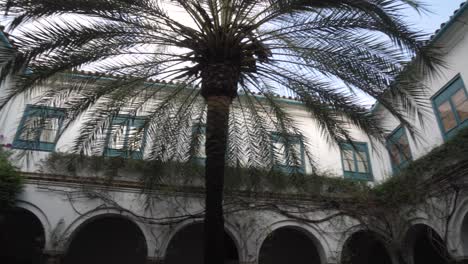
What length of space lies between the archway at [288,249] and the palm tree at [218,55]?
5200 mm

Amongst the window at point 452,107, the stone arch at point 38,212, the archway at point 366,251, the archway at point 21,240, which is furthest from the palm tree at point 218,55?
the archway at point 366,251

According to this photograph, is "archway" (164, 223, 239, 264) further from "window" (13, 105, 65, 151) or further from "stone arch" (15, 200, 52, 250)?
"window" (13, 105, 65, 151)

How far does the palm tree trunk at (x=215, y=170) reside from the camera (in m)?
5.04

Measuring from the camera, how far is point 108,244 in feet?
32.0

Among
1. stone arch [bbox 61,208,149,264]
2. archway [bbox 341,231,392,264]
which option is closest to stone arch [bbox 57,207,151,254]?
stone arch [bbox 61,208,149,264]

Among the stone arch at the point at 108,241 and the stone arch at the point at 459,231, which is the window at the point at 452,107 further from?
the stone arch at the point at 108,241

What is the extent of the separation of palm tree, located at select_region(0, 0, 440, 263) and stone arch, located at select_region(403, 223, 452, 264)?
3549mm

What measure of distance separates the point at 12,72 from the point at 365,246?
10354mm

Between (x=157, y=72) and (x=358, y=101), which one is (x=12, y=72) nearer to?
(x=157, y=72)

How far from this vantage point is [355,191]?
9688 millimetres

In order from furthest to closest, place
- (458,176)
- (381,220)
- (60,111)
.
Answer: (381,220)
(458,176)
(60,111)

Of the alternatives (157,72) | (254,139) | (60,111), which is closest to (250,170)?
(254,139)

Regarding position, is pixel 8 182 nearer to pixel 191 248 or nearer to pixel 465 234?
pixel 191 248

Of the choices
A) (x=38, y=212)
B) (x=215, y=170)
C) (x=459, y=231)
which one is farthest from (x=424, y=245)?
(x=38, y=212)
